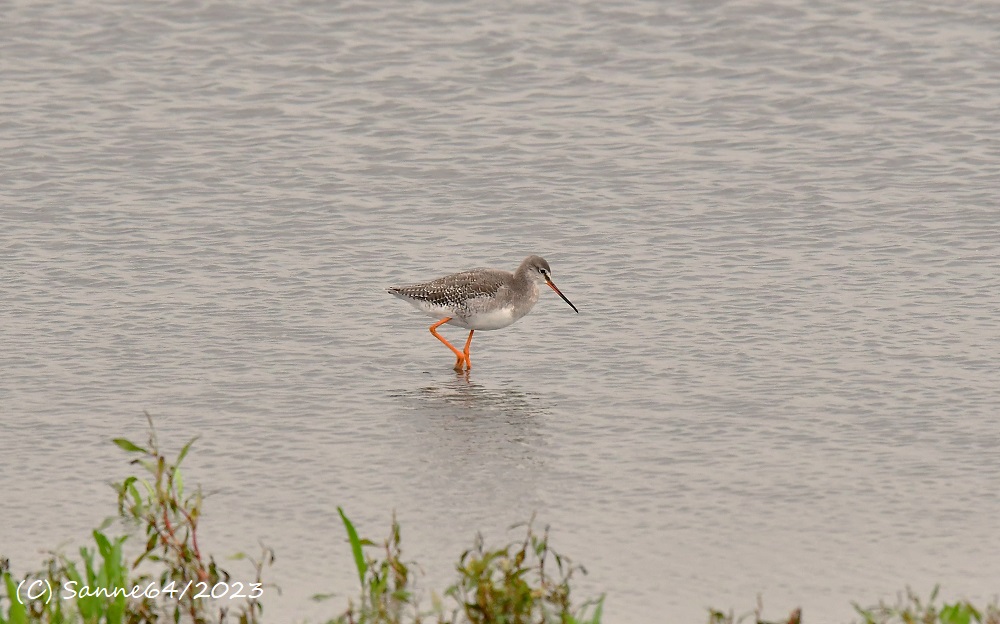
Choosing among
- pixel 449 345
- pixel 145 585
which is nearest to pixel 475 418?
pixel 449 345

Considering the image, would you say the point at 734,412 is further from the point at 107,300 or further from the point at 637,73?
the point at 637,73

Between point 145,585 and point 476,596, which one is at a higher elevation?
point 476,596

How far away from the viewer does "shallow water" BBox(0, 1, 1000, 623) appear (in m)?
10.0

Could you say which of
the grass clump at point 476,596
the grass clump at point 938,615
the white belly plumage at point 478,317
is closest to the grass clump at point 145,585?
the grass clump at point 476,596

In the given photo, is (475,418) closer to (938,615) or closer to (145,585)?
(145,585)

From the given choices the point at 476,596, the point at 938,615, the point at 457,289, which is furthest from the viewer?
the point at 457,289

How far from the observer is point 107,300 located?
588 inches

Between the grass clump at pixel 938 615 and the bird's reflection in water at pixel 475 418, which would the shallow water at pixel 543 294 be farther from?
the grass clump at pixel 938 615

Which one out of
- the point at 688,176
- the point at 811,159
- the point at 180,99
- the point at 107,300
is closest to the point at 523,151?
the point at 688,176

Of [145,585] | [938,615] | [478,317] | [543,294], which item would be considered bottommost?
[543,294]

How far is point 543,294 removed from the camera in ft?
51.6

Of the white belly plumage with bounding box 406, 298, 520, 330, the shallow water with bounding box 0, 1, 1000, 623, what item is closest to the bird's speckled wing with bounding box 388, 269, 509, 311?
the white belly plumage with bounding box 406, 298, 520, 330

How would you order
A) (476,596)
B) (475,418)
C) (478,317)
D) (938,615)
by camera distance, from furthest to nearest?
(478,317) < (475,418) < (476,596) < (938,615)

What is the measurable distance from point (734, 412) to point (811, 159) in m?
7.80
